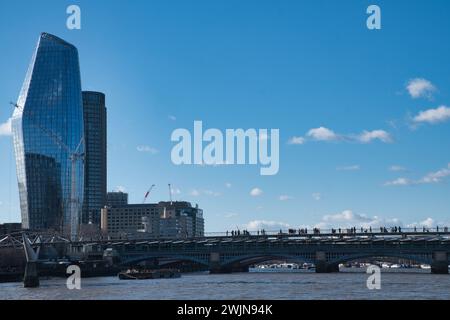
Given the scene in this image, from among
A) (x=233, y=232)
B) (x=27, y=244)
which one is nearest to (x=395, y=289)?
(x=27, y=244)

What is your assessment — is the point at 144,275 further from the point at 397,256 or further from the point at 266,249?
the point at 397,256

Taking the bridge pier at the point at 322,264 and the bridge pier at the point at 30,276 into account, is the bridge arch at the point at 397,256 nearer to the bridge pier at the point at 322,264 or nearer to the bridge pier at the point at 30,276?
the bridge pier at the point at 322,264

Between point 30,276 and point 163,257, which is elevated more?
point 30,276

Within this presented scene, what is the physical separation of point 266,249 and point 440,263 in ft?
113

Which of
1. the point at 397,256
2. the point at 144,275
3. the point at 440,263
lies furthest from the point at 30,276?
the point at 440,263

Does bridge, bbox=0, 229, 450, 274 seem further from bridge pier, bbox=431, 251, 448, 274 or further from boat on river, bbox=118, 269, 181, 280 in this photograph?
boat on river, bbox=118, 269, 181, 280

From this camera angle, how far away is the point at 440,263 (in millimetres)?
120312

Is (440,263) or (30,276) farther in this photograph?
(440,263)

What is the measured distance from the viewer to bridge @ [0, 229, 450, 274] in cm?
12438

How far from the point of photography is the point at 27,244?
9381cm

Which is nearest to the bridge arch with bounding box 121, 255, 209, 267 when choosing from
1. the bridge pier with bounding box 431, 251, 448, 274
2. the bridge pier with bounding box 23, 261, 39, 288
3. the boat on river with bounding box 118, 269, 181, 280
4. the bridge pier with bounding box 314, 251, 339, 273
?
the boat on river with bounding box 118, 269, 181, 280

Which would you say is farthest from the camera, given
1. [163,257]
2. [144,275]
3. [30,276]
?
[163,257]
